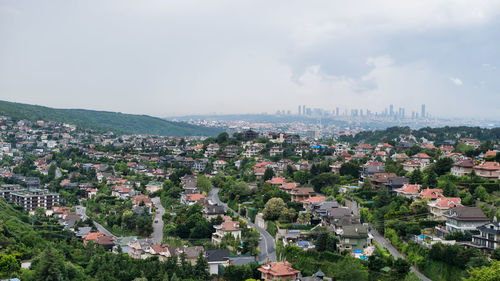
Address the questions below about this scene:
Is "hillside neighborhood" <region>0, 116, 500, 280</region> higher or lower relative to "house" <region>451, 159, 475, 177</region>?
lower

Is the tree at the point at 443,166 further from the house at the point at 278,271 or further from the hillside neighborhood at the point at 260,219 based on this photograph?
the house at the point at 278,271

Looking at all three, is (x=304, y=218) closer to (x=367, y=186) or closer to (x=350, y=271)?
(x=367, y=186)

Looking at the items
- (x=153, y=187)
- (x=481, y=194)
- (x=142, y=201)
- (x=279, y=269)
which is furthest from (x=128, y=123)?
(x=481, y=194)

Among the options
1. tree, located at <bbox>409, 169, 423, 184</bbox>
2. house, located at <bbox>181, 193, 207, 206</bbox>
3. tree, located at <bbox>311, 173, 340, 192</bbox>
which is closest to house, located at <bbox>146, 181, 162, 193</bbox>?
house, located at <bbox>181, 193, 207, 206</bbox>

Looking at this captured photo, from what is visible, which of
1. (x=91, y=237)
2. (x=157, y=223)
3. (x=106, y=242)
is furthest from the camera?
(x=157, y=223)

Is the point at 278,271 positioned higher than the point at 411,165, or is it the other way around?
the point at 411,165

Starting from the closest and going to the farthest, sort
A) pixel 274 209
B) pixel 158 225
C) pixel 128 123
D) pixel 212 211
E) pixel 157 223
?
pixel 274 209 → pixel 212 211 → pixel 158 225 → pixel 157 223 → pixel 128 123

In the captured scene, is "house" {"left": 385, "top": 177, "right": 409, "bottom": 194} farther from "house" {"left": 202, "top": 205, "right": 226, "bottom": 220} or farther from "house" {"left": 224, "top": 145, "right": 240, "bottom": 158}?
"house" {"left": 224, "top": 145, "right": 240, "bottom": 158}
